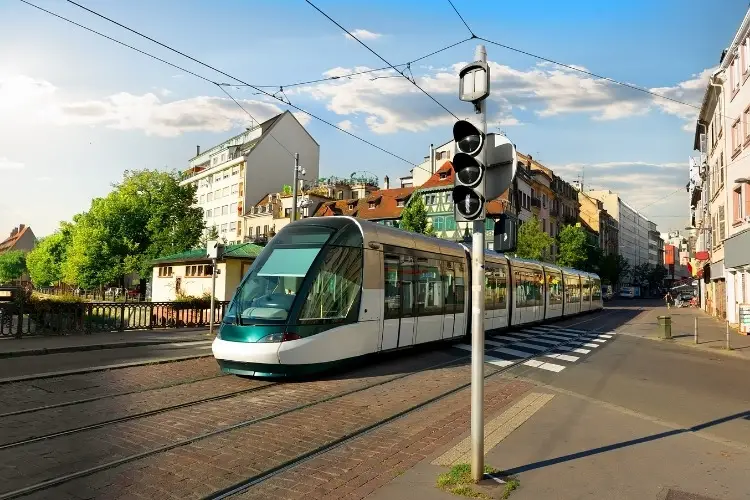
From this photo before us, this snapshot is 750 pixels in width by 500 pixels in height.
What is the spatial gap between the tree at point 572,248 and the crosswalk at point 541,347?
4771 cm

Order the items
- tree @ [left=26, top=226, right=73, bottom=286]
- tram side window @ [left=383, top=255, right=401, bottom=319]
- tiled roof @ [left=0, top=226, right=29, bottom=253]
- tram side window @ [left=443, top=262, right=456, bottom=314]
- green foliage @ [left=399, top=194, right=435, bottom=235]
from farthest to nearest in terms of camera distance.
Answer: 1. tiled roof @ [left=0, top=226, right=29, bottom=253]
2. tree @ [left=26, top=226, right=73, bottom=286]
3. green foliage @ [left=399, top=194, right=435, bottom=235]
4. tram side window @ [left=443, top=262, right=456, bottom=314]
5. tram side window @ [left=383, top=255, right=401, bottom=319]

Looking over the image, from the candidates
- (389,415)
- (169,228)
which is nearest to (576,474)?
(389,415)

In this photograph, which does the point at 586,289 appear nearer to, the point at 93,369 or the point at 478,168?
the point at 93,369

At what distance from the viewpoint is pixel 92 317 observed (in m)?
17.6

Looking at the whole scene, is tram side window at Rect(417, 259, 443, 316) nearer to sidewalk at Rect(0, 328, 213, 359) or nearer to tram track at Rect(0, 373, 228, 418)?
tram track at Rect(0, 373, 228, 418)

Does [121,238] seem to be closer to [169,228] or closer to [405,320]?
[169,228]

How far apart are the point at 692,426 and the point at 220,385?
7.07 metres

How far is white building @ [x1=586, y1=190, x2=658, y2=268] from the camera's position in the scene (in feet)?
428

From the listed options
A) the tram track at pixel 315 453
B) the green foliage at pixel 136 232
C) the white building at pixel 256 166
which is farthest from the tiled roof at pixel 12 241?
the tram track at pixel 315 453

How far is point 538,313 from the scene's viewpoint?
82.9ft

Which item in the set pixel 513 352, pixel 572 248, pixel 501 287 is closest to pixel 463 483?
pixel 513 352

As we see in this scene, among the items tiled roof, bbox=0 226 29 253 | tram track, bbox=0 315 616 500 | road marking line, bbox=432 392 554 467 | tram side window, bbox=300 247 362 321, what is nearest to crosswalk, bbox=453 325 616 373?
road marking line, bbox=432 392 554 467

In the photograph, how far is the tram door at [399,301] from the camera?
11844 millimetres

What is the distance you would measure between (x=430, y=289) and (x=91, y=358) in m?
7.95
